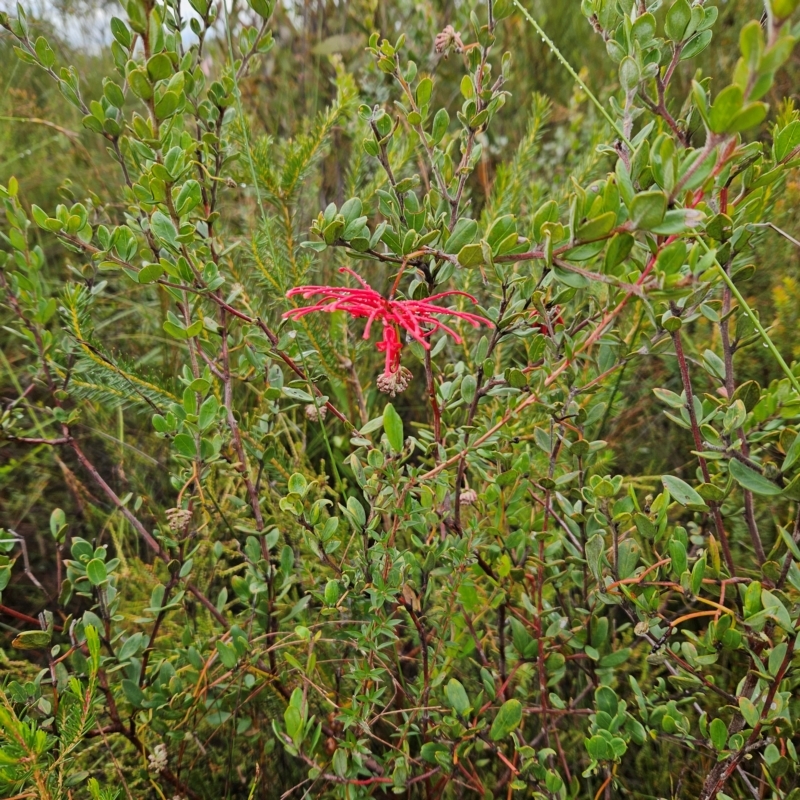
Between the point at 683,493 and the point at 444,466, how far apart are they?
22 centimetres

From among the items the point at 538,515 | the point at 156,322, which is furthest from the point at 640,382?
the point at 156,322

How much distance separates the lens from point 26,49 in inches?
29.2

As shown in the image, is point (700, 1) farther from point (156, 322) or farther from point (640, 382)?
point (156, 322)

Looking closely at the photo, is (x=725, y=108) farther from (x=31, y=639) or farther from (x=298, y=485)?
(x=31, y=639)

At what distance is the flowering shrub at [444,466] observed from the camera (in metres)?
0.53

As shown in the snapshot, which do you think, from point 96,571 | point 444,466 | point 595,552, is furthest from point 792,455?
point 96,571

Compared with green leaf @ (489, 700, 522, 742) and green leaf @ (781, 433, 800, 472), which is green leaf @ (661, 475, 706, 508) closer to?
green leaf @ (781, 433, 800, 472)

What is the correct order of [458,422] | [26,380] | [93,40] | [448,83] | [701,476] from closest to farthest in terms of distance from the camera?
[701,476]
[458,422]
[26,380]
[448,83]
[93,40]

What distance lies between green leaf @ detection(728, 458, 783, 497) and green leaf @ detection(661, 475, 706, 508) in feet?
0.12

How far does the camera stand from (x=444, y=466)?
0.61 metres

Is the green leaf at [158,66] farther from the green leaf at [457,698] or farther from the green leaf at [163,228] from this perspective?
the green leaf at [457,698]

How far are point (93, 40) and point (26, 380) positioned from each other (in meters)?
1.55

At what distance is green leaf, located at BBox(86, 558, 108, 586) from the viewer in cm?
66

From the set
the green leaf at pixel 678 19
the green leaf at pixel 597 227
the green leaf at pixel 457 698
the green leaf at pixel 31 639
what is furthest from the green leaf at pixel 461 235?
the green leaf at pixel 31 639
